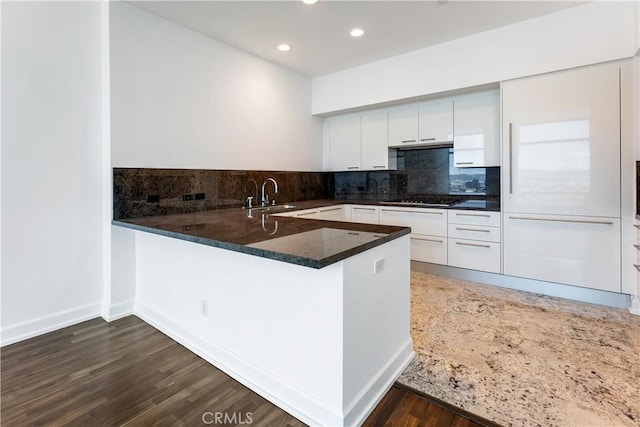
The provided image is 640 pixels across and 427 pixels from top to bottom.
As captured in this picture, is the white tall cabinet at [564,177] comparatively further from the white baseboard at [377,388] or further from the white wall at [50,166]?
the white wall at [50,166]

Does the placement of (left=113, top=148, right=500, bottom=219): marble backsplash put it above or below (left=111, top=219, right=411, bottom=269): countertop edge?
above

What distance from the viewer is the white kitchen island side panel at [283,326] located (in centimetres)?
148

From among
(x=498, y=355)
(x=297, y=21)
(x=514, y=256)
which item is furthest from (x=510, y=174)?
(x=297, y=21)

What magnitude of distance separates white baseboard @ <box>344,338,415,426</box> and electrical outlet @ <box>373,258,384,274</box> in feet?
1.83

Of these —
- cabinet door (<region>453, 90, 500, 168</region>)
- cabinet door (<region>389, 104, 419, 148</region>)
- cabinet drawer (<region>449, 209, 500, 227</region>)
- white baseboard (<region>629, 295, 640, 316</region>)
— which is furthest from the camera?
cabinet door (<region>389, 104, 419, 148</region>)

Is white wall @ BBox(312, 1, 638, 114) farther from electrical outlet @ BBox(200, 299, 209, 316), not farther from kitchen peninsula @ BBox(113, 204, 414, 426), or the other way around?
electrical outlet @ BBox(200, 299, 209, 316)

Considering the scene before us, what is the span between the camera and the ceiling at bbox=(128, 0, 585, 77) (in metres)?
2.80

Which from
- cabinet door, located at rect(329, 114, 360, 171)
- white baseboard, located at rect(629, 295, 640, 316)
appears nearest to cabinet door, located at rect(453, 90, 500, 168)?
cabinet door, located at rect(329, 114, 360, 171)

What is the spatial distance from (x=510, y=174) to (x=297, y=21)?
8.57 feet

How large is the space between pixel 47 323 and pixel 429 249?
12.4 feet

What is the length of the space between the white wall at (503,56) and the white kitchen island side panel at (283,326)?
2422mm

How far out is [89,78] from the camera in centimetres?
268

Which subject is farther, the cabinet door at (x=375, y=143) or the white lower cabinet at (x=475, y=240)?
the cabinet door at (x=375, y=143)

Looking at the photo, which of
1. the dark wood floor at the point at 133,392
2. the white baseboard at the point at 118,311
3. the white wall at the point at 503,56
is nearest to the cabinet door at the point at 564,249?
the white wall at the point at 503,56
